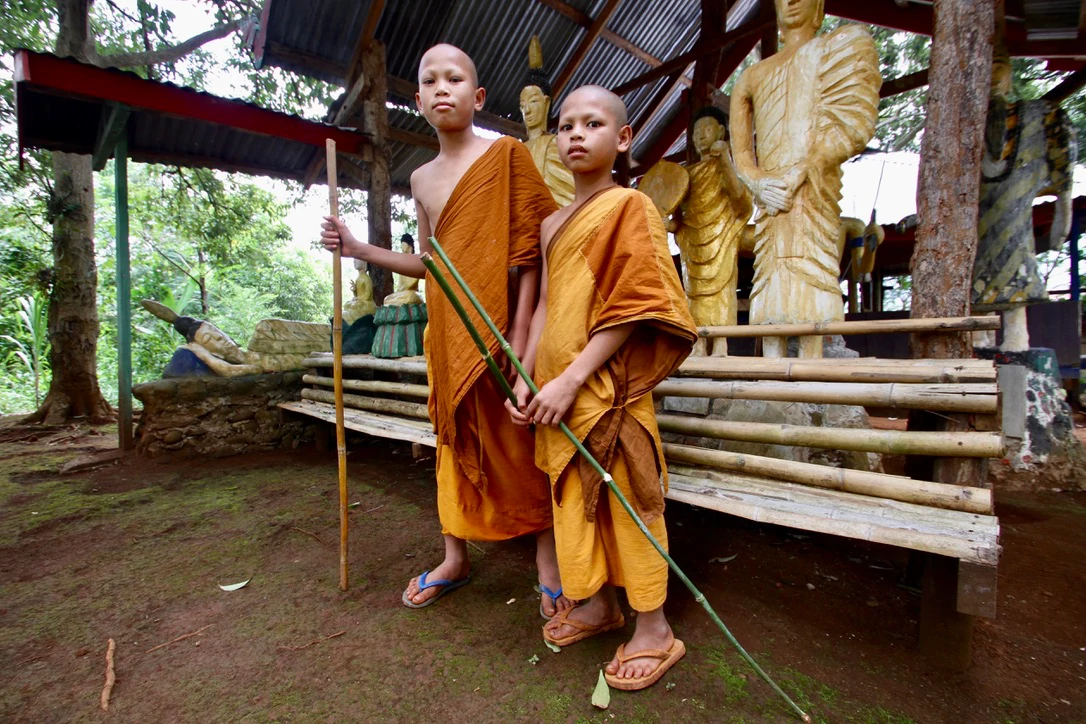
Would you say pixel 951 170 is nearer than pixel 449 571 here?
No

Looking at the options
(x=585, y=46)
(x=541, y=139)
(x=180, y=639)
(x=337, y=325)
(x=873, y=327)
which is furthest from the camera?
(x=585, y=46)

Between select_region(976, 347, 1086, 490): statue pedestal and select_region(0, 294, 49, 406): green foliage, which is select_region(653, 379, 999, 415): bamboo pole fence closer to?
select_region(976, 347, 1086, 490): statue pedestal

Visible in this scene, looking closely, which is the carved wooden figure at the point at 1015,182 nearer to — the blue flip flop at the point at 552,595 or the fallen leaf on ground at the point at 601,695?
the blue flip flop at the point at 552,595

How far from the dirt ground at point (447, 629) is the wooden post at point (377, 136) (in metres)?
3.25

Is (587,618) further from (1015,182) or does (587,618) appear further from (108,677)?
(1015,182)

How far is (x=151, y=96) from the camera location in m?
4.07

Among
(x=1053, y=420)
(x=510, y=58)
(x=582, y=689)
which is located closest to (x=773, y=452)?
(x=582, y=689)

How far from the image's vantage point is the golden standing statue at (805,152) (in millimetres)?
2504

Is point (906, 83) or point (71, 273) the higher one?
point (906, 83)

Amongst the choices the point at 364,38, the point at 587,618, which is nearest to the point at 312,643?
the point at 587,618

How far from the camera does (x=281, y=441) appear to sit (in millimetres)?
4699

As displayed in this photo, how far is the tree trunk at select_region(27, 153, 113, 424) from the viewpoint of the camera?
5.60 meters

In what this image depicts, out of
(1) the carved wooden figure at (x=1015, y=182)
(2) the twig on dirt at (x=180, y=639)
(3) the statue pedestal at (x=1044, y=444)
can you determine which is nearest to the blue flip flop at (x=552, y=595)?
(2) the twig on dirt at (x=180, y=639)

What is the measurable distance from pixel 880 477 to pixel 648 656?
0.94 m
